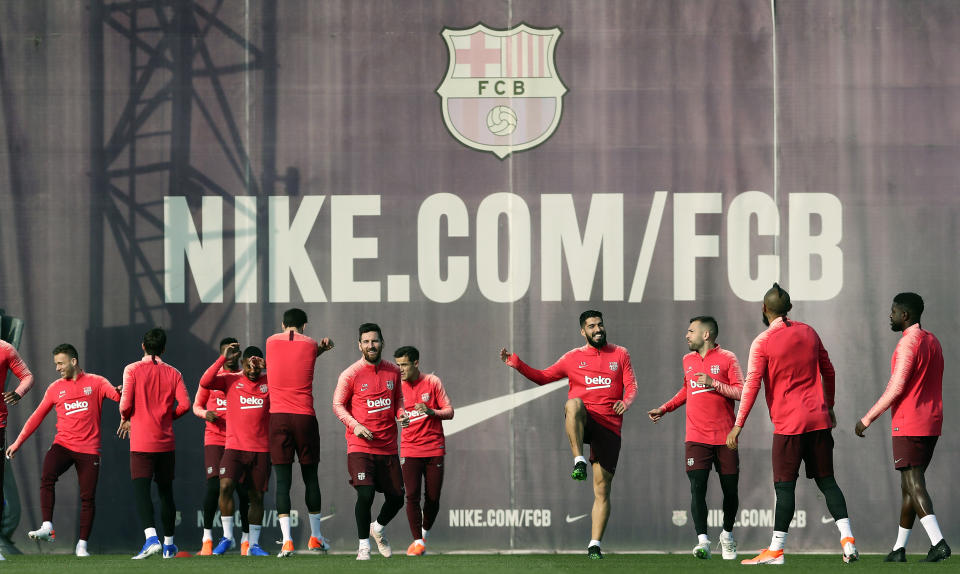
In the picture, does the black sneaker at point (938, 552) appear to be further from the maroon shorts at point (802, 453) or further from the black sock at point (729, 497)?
the black sock at point (729, 497)

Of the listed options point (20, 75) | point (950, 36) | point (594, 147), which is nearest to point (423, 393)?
point (594, 147)

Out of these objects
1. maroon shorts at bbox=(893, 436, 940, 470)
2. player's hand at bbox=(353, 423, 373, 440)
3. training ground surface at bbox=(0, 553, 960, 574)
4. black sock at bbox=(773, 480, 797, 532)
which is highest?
player's hand at bbox=(353, 423, 373, 440)

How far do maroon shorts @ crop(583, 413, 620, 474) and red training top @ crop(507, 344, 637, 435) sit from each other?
0.05m

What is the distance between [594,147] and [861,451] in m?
3.55

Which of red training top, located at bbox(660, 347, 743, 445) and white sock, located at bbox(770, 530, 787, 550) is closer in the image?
white sock, located at bbox(770, 530, 787, 550)

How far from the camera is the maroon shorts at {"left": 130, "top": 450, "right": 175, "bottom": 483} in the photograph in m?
9.61

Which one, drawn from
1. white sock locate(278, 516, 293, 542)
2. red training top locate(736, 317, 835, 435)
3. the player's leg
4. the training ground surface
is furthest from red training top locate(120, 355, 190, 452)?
red training top locate(736, 317, 835, 435)

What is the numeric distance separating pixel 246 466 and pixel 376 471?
1.35 meters

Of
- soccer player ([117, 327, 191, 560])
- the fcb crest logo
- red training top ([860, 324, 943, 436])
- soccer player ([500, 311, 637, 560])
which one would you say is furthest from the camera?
the fcb crest logo

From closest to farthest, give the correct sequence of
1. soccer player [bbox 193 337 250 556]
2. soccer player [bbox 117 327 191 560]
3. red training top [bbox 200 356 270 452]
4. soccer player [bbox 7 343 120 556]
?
soccer player [bbox 117 327 191 560], red training top [bbox 200 356 270 452], soccer player [bbox 7 343 120 556], soccer player [bbox 193 337 250 556]

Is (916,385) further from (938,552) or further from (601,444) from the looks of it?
(601,444)

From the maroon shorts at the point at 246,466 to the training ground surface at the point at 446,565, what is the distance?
0.64 m

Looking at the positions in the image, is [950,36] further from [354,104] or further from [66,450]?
[66,450]

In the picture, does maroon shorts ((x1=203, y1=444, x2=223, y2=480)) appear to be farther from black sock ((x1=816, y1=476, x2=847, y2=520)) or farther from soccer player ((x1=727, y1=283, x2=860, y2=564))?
black sock ((x1=816, y1=476, x2=847, y2=520))
